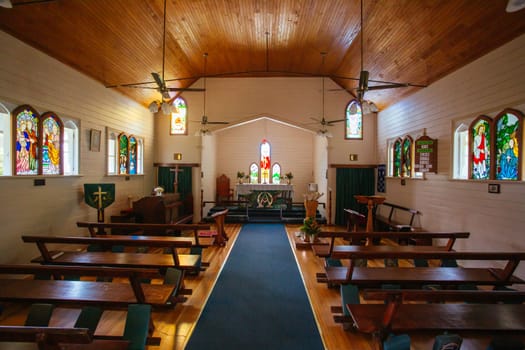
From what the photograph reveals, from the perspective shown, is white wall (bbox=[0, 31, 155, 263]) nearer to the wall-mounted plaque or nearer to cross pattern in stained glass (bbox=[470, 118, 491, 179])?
the wall-mounted plaque

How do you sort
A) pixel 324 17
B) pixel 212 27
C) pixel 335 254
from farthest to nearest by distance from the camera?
1. pixel 212 27
2. pixel 324 17
3. pixel 335 254

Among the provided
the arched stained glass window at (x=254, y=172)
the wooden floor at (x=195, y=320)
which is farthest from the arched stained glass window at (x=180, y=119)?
the wooden floor at (x=195, y=320)

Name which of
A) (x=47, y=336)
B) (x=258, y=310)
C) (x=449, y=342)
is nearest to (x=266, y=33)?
(x=258, y=310)

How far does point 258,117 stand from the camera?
9.02 metres

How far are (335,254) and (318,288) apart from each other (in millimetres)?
1410

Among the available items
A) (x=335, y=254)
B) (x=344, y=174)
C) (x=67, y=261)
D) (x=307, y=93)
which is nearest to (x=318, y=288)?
(x=335, y=254)

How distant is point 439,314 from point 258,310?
1.89 m

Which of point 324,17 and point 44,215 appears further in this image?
point 324,17

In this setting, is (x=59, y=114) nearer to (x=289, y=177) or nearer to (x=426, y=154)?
(x=426, y=154)

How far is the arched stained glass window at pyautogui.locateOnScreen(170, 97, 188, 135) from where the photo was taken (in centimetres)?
903

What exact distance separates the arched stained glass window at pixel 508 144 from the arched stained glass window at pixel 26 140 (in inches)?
269

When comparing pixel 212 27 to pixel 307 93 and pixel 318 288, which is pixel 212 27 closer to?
pixel 307 93

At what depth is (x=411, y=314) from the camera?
2020 millimetres

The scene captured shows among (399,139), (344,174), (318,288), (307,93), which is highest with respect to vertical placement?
(307,93)
